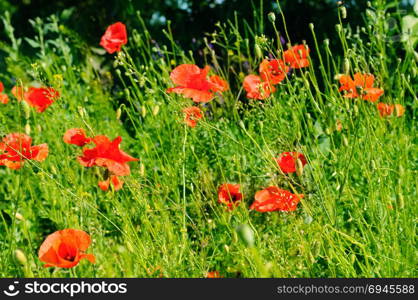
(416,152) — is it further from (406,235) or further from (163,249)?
(163,249)

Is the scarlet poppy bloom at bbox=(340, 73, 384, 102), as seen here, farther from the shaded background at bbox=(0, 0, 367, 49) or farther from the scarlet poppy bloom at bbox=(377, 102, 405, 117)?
the shaded background at bbox=(0, 0, 367, 49)

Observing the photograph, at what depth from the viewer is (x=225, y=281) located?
4.09 ft

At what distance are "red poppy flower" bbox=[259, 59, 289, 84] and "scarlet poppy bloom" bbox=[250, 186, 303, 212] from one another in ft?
1.12

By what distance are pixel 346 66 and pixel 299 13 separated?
8.17ft

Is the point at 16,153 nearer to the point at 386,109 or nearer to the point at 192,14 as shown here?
the point at 386,109

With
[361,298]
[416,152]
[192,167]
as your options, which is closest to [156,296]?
[361,298]

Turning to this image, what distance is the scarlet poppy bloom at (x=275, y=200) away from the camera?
1568 millimetres

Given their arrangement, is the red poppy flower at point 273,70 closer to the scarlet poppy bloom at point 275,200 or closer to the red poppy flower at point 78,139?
the scarlet poppy bloom at point 275,200

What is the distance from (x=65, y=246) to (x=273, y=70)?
94 cm

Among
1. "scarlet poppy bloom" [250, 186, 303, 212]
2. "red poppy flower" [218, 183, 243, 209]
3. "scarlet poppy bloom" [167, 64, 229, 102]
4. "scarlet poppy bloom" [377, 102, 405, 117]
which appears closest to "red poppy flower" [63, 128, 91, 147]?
"scarlet poppy bloom" [167, 64, 229, 102]

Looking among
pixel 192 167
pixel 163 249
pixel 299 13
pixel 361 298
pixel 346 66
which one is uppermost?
pixel 299 13

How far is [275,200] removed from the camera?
1588 mm

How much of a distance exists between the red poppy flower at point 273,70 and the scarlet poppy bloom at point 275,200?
1.12ft

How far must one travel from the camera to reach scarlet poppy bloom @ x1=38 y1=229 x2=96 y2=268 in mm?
1349
